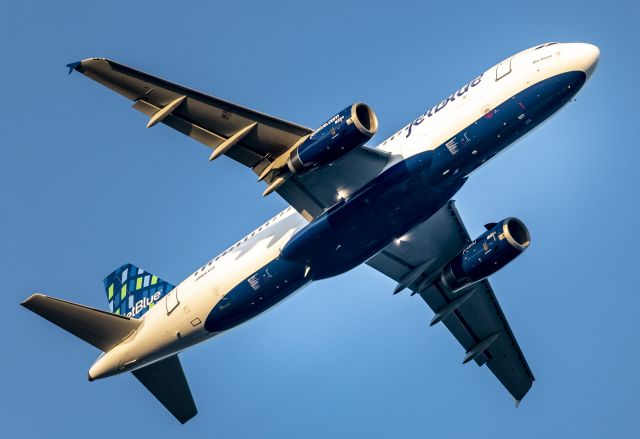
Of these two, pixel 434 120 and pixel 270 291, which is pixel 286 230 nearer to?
pixel 270 291

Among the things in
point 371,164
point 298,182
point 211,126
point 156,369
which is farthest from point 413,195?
point 156,369

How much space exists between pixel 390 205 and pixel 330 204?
297 cm

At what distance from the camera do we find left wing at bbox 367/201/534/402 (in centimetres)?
4688

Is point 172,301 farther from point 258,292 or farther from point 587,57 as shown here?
point 587,57

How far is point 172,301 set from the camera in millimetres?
44781

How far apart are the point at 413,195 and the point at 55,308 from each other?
15795 millimetres

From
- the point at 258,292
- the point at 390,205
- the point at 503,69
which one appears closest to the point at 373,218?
the point at 390,205

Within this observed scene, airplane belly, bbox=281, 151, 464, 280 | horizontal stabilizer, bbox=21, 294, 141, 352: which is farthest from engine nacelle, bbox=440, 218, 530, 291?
horizontal stabilizer, bbox=21, 294, 141, 352

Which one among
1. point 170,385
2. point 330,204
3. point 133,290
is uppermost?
point 133,290

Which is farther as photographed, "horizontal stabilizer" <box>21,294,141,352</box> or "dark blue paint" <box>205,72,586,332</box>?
"horizontal stabilizer" <box>21,294,141,352</box>

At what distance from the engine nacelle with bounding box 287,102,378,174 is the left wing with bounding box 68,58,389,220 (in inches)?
46.3

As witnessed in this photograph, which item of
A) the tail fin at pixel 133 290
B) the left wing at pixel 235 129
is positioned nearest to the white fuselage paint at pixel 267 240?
the left wing at pixel 235 129

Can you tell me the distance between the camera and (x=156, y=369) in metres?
46.5

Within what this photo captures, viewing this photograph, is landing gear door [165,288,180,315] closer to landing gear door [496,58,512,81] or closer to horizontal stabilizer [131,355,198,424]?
horizontal stabilizer [131,355,198,424]
